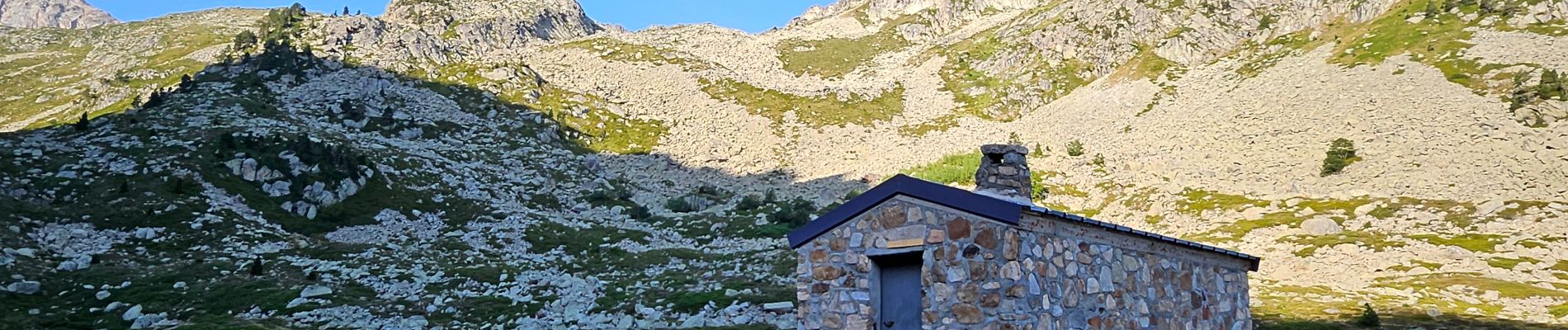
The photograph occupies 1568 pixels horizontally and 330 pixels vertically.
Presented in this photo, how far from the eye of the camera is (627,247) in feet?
134

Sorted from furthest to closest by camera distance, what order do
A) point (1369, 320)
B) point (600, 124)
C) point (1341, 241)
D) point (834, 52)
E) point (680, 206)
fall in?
point (834, 52)
point (600, 124)
point (680, 206)
point (1341, 241)
point (1369, 320)

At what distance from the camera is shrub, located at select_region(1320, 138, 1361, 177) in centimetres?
4375

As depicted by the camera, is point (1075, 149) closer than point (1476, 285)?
No

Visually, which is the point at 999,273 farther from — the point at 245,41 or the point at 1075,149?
the point at 245,41

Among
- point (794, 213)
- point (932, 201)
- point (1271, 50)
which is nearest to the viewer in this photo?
point (932, 201)

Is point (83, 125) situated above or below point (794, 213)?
above

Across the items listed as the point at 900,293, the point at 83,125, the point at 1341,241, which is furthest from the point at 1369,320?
the point at 83,125

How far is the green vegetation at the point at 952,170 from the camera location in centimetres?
5216

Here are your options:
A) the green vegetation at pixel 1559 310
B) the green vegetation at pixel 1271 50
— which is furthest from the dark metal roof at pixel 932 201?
the green vegetation at pixel 1271 50

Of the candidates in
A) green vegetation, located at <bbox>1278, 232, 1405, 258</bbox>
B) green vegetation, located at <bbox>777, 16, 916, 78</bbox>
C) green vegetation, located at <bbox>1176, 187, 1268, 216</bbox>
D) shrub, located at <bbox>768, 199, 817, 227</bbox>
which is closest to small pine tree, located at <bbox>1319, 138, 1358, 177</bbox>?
green vegetation, located at <bbox>1176, 187, 1268, 216</bbox>

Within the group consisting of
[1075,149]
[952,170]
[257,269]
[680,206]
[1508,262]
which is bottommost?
[257,269]

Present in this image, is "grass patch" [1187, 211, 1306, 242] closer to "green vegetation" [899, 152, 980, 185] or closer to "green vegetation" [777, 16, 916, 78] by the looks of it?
"green vegetation" [899, 152, 980, 185]

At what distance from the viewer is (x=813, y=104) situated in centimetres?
7325

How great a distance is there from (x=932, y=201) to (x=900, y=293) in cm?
135
